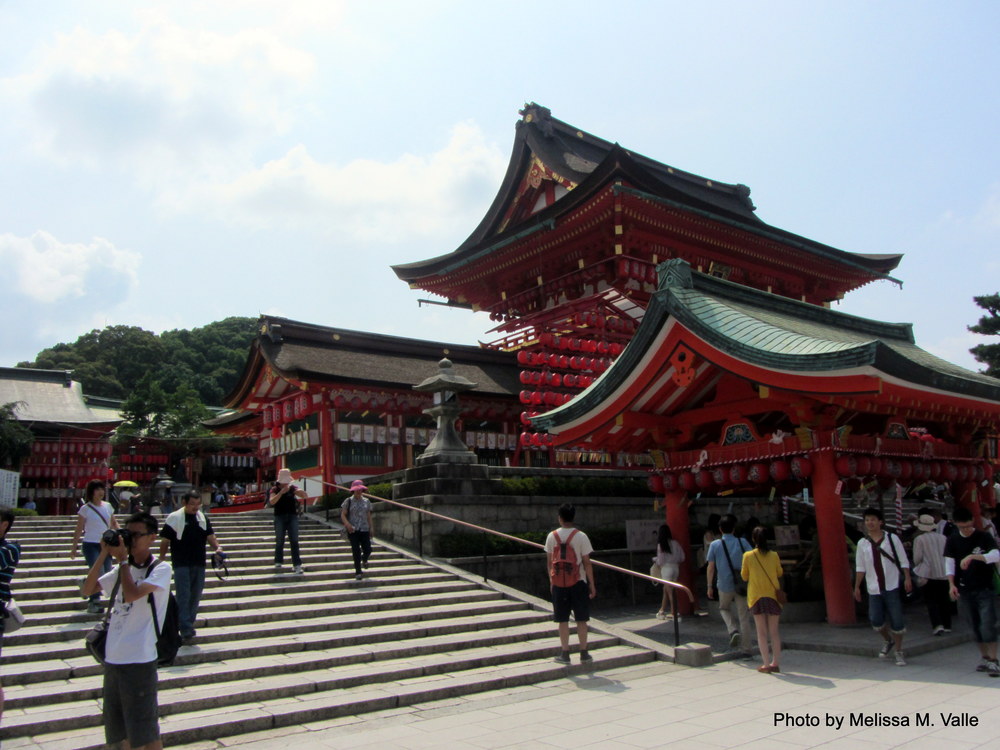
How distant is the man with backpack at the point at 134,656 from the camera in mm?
4891

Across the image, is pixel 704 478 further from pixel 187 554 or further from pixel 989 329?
pixel 989 329

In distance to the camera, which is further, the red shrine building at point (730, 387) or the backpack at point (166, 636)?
the red shrine building at point (730, 387)

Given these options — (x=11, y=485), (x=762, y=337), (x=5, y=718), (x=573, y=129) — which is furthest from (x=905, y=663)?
(x=573, y=129)

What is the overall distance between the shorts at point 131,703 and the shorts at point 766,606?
628 centimetres

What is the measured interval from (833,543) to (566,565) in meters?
4.43

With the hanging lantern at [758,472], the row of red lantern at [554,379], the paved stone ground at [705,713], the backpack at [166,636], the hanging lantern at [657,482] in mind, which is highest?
the row of red lantern at [554,379]

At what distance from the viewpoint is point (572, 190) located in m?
20.4

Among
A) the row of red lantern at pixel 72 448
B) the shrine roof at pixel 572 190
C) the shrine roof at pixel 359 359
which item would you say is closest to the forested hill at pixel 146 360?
the row of red lantern at pixel 72 448

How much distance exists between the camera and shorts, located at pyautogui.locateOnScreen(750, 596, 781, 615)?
8.52 meters

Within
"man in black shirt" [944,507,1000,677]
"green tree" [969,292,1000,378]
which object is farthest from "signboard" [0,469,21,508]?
"green tree" [969,292,1000,378]

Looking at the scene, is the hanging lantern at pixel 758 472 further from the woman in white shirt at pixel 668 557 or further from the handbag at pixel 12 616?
the handbag at pixel 12 616

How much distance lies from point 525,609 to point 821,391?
16.9 ft

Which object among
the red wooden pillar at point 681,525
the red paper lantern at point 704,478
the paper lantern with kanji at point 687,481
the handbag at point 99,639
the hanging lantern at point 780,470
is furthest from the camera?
the red wooden pillar at point 681,525

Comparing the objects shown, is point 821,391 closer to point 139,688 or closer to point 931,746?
point 931,746
